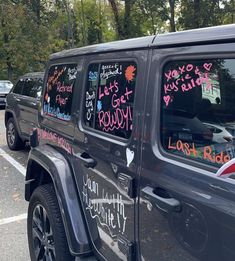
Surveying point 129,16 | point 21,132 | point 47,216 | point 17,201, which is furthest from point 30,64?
point 47,216

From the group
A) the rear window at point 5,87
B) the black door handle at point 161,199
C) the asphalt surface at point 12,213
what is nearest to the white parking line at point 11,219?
the asphalt surface at point 12,213

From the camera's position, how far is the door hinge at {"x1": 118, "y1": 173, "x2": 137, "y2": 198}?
7.17ft

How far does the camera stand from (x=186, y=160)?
189 cm

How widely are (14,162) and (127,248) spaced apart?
567 centimetres

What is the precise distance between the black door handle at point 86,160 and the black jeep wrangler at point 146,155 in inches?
0.5

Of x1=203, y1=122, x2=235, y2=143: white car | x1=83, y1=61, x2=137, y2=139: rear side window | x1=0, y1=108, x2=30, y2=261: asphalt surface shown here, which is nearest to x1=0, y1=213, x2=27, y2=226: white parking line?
x1=0, y1=108, x2=30, y2=261: asphalt surface

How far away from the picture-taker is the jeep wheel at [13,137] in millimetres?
8570

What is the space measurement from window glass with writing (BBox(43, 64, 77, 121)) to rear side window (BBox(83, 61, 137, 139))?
0.33 metres

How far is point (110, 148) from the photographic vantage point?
2.43 meters

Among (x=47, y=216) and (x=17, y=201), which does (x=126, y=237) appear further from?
(x=17, y=201)

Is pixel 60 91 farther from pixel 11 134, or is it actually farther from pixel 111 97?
pixel 11 134

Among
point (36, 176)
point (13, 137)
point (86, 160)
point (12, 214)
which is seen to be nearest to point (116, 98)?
point (86, 160)

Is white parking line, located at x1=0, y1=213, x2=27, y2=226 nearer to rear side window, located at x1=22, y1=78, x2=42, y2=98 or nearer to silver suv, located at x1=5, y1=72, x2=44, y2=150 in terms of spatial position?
silver suv, located at x1=5, y1=72, x2=44, y2=150

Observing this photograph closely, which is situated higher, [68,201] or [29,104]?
[29,104]
